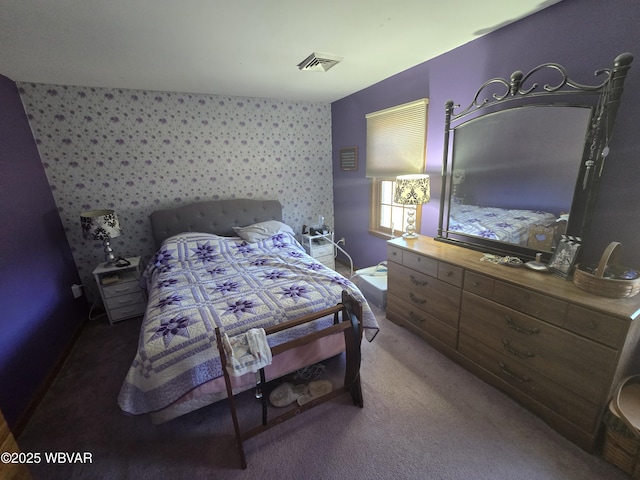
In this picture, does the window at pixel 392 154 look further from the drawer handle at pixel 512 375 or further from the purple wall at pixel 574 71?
the drawer handle at pixel 512 375

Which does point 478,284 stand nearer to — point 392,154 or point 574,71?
point 574,71

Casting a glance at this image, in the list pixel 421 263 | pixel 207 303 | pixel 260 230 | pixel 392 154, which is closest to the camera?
pixel 207 303

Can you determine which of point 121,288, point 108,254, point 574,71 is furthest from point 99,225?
point 574,71

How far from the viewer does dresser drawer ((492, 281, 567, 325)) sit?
1.42m

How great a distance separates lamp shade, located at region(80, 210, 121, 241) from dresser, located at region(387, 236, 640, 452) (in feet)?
9.15

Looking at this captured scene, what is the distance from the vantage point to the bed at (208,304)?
1474 millimetres

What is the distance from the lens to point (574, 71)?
1.58 metres

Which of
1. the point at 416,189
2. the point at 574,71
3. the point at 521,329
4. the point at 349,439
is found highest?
the point at 574,71

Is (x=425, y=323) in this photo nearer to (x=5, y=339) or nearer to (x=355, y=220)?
(x=355, y=220)

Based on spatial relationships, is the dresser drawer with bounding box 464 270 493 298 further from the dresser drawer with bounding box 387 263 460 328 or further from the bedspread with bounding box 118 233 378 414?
the bedspread with bounding box 118 233 378 414

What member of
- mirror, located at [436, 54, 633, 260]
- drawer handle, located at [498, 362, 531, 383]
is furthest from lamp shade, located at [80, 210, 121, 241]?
drawer handle, located at [498, 362, 531, 383]

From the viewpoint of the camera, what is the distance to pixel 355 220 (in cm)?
376

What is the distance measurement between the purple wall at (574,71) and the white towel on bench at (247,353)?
1.93 meters

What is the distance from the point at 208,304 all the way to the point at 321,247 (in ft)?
6.75
